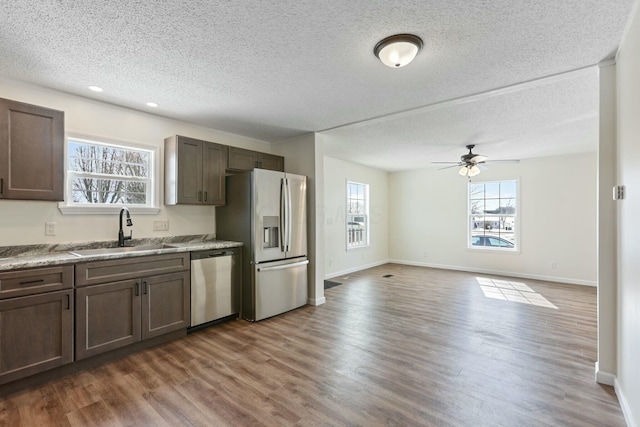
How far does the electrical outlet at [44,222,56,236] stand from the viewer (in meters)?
2.74

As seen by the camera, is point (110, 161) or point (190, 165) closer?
point (110, 161)

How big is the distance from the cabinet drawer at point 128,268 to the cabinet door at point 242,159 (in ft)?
4.63

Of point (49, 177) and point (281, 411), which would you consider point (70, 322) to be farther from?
point (281, 411)

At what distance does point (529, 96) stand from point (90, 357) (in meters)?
4.81

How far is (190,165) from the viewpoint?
351 cm

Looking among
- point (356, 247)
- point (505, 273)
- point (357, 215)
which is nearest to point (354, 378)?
point (356, 247)

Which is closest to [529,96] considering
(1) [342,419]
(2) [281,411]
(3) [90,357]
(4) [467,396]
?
(4) [467,396]

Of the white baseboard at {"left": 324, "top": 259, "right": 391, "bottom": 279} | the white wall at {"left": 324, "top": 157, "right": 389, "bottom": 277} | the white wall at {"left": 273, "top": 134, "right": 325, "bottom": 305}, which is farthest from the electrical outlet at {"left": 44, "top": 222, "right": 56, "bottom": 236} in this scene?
the white baseboard at {"left": 324, "top": 259, "right": 391, "bottom": 279}

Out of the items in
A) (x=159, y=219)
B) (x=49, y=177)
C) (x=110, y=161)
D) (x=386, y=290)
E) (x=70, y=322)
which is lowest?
(x=386, y=290)

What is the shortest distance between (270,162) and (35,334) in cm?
314

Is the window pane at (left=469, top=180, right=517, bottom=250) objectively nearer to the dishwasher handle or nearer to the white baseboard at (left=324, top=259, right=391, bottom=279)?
the white baseboard at (left=324, top=259, right=391, bottom=279)

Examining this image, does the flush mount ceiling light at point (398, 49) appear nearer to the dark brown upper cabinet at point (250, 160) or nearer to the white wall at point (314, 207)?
the white wall at point (314, 207)

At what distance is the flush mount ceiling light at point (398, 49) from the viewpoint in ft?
6.54

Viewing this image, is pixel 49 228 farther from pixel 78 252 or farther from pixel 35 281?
pixel 35 281
